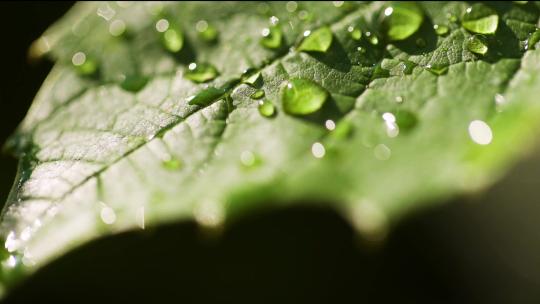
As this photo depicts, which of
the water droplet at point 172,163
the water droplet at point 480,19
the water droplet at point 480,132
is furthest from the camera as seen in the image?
the water droplet at point 480,19

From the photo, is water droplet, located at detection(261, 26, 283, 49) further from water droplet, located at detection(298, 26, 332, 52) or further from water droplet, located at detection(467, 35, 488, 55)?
water droplet, located at detection(467, 35, 488, 55)

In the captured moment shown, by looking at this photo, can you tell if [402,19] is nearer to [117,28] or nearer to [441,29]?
[441,29]

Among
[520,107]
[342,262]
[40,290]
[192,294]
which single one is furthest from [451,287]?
[520,107]

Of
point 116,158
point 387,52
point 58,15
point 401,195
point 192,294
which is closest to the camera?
point 401,195

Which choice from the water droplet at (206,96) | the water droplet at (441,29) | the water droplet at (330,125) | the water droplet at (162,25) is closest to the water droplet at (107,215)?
the water droplet at (206,96)

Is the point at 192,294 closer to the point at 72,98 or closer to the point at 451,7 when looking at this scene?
the point at 72,98

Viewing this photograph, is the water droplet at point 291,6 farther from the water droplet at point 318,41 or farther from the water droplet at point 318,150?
the water droplet at point 318,150
